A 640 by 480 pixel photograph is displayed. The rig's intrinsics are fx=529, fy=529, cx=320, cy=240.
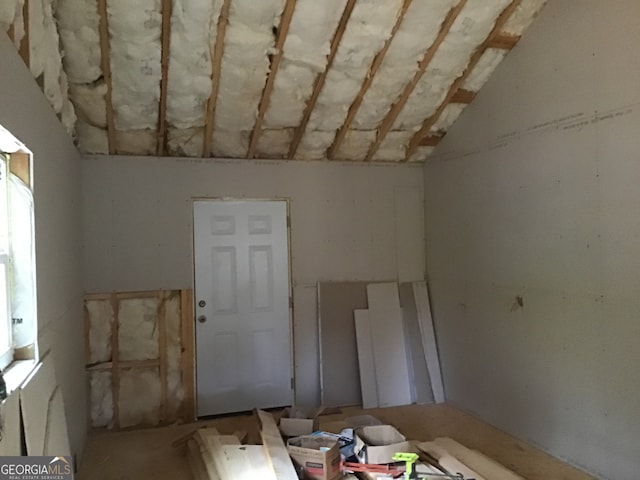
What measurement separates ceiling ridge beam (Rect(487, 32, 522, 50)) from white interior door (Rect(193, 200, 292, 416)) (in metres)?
2.41

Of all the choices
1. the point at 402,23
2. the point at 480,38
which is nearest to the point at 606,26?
the point at 480,38

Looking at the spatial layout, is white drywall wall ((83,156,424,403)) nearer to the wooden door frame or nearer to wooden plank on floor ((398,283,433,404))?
the wooden door frame

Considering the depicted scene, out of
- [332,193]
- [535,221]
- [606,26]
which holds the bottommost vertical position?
[535,221]

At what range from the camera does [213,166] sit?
5.07 metres

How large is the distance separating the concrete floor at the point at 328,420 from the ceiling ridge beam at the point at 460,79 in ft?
8.60

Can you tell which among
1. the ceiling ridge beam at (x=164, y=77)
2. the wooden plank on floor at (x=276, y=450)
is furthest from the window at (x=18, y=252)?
the wooden plank on floor at (x=276, y=450)

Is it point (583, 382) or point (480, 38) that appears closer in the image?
point (583, 382)

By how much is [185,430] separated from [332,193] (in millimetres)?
2641

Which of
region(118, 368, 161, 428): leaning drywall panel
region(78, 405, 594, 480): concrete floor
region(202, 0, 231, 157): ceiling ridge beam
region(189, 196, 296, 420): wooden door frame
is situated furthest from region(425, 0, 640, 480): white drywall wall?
region(118, 368, 161, 428): leaning drywall panel

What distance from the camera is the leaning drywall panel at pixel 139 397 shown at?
475cm

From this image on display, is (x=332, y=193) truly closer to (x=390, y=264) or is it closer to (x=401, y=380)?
(x=390, y=264)

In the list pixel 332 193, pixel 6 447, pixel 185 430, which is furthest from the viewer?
pixel 332 193

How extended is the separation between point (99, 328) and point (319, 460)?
2524 millimetres

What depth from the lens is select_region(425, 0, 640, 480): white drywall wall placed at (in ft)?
11.2
